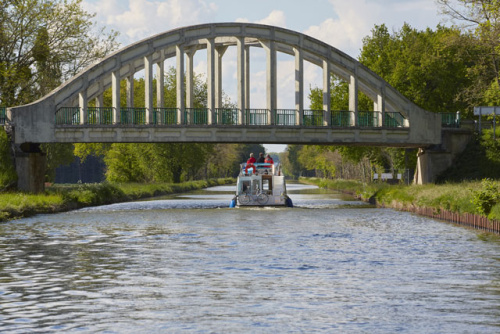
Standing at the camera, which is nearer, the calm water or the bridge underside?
the calm water

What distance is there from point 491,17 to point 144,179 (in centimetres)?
5930

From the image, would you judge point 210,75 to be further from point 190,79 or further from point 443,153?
point 443,153

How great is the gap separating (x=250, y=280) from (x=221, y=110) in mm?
44074

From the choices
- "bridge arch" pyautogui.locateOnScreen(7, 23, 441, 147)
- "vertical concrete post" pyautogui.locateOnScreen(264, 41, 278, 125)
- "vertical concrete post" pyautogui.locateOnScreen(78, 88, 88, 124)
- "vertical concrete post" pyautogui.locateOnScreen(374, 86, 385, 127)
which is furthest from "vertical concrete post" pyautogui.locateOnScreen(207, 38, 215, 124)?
"vertical concrete post" pyautogui.locateOnScreen(374, 86, 385, 127)

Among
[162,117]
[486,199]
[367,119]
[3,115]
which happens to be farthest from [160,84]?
[486,199]

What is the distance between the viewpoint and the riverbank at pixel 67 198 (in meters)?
44.4

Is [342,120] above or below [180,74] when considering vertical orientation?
below

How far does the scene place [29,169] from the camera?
5675 cm

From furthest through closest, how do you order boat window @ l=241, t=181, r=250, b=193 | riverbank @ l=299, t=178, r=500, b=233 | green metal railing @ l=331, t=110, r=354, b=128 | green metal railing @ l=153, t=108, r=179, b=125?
green metal railing @ l=331, t=110, r=354, b=128 < green metal railing @ l=153, t=108, r=179, b=125 < boat window @ l=241, t=181, r=250, b=193 < riverbank @ l=299, t=178, r=500, b=233

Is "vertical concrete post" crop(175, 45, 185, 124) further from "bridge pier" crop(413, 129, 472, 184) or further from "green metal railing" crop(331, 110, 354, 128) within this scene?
"bridge pier" crop(413, 129, 472, 184)

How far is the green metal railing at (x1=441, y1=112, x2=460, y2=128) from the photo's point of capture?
211ft

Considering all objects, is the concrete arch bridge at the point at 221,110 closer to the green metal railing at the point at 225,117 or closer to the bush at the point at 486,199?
the green metal railing at the point at 225,117

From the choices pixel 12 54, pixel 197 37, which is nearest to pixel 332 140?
pixel 197 37

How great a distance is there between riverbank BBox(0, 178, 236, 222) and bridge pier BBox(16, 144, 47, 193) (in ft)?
3.46
